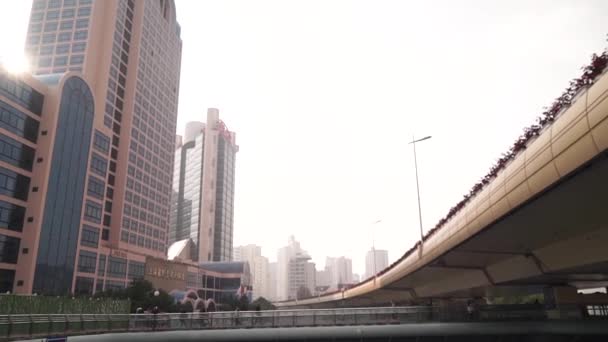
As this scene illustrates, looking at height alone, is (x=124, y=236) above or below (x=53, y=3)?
below

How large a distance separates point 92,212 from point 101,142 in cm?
1188

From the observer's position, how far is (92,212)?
74.3 m

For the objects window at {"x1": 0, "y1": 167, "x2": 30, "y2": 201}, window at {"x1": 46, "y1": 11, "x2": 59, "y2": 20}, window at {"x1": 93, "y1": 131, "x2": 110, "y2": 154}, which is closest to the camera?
window at {"x1": 0, "y1": 167, "x2": 30, "y2": 201}

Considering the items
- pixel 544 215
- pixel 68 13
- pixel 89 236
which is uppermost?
pixel 68 13

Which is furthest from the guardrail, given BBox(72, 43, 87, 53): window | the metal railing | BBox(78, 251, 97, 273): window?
BBox(72, 43, 87, 53): window

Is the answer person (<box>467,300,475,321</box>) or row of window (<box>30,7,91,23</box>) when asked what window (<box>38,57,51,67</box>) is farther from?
person (<box>467,300,475,321</box>)

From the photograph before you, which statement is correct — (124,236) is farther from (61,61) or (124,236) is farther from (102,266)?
(61,61)

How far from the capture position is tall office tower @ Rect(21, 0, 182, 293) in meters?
87.6

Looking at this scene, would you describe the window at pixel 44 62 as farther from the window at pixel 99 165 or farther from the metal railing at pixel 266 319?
the metal railing at pixel 266 319

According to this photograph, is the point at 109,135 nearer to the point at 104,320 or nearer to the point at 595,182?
the point at 104,320

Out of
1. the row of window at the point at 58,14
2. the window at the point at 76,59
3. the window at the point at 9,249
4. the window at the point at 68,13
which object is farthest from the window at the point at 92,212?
the window at the point at 68,13

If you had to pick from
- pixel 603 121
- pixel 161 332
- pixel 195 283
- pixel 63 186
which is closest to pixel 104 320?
pixel 161 332

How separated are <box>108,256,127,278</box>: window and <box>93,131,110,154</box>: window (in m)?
19.9

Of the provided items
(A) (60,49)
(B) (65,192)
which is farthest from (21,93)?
(A) (60,49)
